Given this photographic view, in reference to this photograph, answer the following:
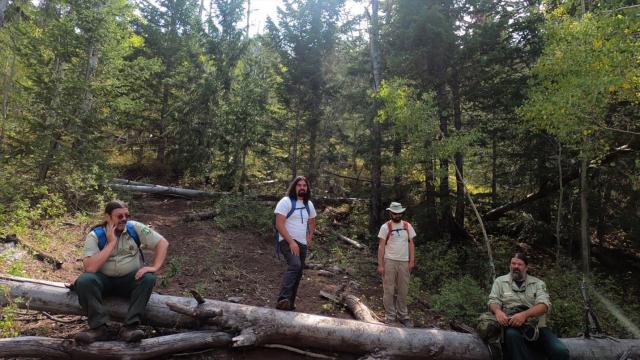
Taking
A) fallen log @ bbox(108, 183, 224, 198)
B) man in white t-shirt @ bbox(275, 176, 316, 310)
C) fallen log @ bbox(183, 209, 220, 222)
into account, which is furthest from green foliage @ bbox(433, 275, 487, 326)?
fallen log @ bbox(108, 183, 224, 198)

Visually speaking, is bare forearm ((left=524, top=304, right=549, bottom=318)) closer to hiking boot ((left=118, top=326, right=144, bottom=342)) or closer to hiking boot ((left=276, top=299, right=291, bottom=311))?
hiking boot ((left=276, top=299, right=291, bottom=311))

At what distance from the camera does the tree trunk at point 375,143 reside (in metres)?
16.0

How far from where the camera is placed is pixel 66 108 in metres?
10.9

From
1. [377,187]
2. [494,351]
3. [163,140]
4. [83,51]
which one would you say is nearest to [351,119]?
[377,187]

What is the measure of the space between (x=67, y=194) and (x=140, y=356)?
8781mm

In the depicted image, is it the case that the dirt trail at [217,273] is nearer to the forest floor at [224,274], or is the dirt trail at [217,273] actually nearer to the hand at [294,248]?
the forest floor at [224,274]

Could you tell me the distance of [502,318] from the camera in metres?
5.24

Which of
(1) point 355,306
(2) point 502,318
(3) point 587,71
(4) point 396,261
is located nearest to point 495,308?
(2) point 502,318

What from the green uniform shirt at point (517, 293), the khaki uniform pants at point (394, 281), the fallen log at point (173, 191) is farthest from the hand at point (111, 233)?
the fallen log at point (173, 191)

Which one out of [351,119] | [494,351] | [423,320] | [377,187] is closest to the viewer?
[494,351]

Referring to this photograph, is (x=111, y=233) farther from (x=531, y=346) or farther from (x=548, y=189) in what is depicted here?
(x=548, y=189)

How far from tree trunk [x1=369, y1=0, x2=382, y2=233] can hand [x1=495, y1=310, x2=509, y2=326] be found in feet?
35.8

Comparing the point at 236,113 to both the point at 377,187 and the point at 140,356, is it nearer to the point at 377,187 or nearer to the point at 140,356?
the point at 377,187

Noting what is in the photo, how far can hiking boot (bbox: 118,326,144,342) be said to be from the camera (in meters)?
4.41
